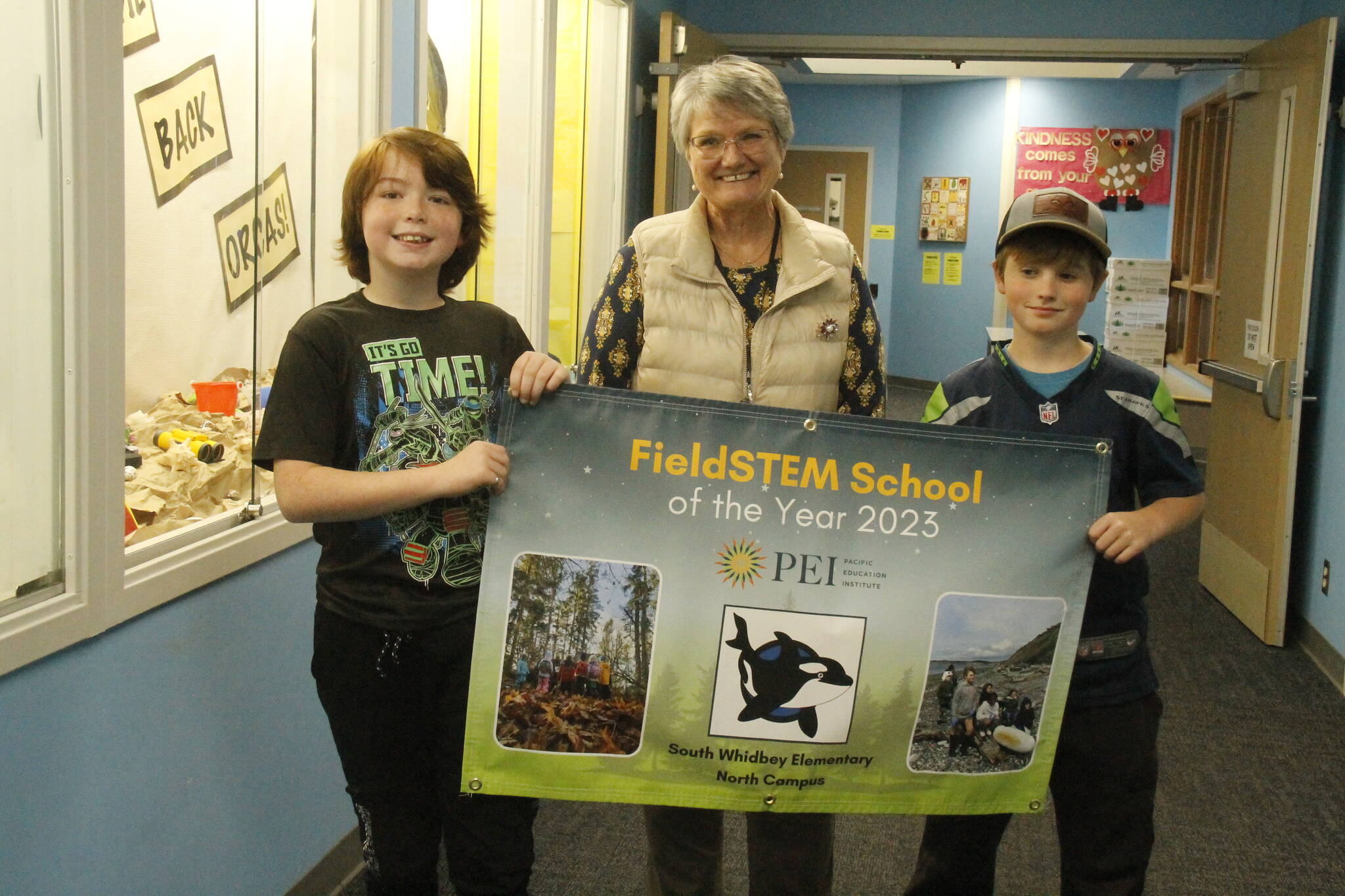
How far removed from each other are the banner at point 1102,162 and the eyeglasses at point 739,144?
27.9 feet

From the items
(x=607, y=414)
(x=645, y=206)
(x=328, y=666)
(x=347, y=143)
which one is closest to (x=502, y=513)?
(x=607, y=414)

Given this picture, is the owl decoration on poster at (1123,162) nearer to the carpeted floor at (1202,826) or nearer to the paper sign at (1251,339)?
the paper sign at (1251,339)

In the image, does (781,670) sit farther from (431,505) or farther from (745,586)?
(431,505)

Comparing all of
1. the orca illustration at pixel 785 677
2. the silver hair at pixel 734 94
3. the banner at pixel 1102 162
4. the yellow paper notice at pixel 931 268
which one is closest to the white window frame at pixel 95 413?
the silver hair at pixel 734 94

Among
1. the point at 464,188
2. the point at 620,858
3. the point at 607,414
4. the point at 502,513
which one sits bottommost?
the point at 620,858

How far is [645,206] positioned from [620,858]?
305cm

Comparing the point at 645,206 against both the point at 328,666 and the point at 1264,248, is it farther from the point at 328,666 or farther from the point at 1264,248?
the point at 328,666

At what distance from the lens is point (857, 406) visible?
6.00 ft

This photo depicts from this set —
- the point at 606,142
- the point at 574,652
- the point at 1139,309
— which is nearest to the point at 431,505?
the point at 574,652

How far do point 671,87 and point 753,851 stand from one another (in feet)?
11.2

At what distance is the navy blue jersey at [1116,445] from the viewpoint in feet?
5.14

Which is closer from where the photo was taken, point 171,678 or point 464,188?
point 464,188

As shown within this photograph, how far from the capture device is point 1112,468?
156 cm

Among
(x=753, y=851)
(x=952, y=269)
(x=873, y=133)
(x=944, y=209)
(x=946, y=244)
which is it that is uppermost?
(x=873, y=133)
